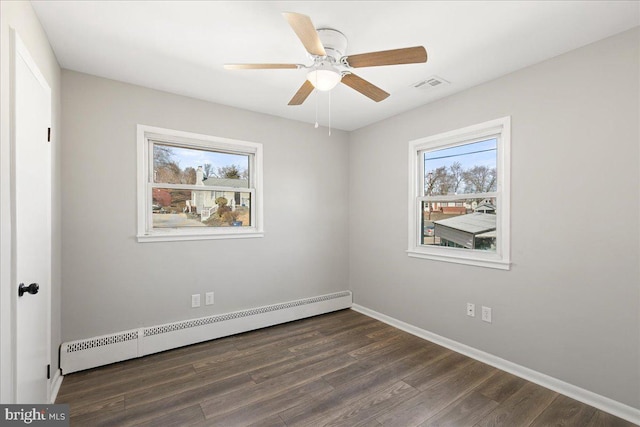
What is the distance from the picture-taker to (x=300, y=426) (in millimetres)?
1827

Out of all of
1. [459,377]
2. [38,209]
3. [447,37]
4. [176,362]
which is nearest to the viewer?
[38,209]

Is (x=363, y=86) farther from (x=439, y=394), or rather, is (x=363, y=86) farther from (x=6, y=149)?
(x=439, y=394)

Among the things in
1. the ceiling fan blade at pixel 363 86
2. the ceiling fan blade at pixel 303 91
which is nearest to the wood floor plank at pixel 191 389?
the ceiling fan blade at pixel 303 91

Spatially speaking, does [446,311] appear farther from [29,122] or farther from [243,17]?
[29,122]

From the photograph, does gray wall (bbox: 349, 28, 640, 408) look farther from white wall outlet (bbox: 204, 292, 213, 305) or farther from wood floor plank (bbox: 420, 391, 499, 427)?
white wall outlet (bbox: 204, 292, 213, 305)

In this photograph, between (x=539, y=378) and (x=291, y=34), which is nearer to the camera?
(x=291, y=34)

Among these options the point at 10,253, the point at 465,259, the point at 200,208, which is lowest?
the point at 465,259

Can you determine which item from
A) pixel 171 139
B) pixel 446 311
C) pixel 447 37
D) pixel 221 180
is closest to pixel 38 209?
pixel 171 139

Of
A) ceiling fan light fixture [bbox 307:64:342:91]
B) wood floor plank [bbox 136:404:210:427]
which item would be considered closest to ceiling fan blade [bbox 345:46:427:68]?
ceiling fan light fixture [bbox 307:64:342:91]

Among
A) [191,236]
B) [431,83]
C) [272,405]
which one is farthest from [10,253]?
[431,83]

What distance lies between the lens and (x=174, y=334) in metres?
2.86

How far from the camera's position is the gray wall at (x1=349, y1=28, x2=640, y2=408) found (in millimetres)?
1911

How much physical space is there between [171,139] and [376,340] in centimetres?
307

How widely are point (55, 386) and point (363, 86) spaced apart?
3242 millimetres
